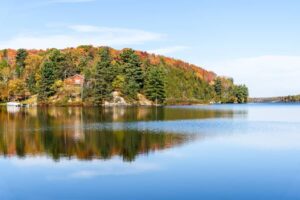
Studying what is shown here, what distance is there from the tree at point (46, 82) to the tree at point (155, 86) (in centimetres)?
3741

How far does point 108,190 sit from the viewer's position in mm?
21156

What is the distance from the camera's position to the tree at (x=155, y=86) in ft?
502

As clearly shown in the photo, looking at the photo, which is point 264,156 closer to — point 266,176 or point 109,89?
point 266,176

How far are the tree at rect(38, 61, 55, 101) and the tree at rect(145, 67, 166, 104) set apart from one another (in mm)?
37415

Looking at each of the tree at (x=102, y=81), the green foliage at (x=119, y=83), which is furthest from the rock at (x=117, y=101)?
the tree at (x=102, y=81)

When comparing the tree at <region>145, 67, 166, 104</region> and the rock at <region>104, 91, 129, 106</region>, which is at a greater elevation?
the tree at <region>145, 67, 166, 104</region>

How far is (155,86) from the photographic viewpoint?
503ft

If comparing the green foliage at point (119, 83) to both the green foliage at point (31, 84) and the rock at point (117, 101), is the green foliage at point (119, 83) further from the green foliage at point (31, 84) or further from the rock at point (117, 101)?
the green foliage at point (31, 84)

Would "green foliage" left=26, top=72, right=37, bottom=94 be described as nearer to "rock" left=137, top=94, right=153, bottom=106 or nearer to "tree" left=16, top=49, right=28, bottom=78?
"tree" left=16, top=49, right=28, bottom=78

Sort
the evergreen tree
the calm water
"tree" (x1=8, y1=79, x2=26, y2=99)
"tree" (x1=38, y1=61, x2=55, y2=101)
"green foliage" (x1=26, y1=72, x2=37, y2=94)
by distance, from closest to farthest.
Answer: the calm water, "tree" (x1=38, y1=61, x2=55, y2=101), "tree" (x1=8, y1=79, x2=26, y2=99), the evergreen tree, "green foliage" (x1=26, y1=72, x2=37, y2=94)

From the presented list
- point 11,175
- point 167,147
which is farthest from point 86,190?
point 167,147

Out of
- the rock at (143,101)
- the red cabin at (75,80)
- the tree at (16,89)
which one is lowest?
the rock at (143,101)

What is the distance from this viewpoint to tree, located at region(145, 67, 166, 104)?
153125 millimetres

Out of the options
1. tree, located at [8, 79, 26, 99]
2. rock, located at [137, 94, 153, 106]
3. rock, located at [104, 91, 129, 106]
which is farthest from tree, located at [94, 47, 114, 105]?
tree, located at [8, 79, 26, 99]
